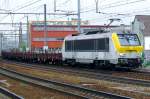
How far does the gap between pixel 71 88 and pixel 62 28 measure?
342 feet

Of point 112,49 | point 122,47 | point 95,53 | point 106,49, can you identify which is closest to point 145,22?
point 95,53

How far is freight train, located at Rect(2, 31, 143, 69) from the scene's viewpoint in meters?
31.3

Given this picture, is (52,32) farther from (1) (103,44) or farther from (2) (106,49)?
(2) (106,49)

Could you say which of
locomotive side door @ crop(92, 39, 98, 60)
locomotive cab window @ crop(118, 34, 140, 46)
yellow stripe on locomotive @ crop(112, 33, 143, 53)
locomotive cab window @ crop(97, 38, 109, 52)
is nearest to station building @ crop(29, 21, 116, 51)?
locomotive side door @ crop(92, 39, 98, 60)

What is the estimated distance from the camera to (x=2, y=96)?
16750mm

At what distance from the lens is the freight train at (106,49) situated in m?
31.3

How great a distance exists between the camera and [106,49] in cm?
3253

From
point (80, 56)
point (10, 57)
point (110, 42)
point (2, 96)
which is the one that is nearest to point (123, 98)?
point (2, 96)

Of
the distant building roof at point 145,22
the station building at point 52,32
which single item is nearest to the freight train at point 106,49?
the distant building roof at point 145,22

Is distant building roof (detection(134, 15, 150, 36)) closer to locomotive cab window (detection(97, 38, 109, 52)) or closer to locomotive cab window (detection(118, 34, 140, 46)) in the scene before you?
locomotive cab window (detection(97, 38, 109, 52))

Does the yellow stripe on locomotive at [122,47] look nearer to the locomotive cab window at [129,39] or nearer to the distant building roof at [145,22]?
the locomotive cab window at [129,39]

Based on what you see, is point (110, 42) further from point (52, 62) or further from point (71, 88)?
point (52, 62)

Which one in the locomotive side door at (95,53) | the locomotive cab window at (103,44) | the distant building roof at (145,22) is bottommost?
the locomotive side door at (95,53)

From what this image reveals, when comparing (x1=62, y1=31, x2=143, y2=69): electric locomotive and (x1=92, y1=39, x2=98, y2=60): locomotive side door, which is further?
(x1=92, y1=39, x2=98, y2=60): locomotive side door
